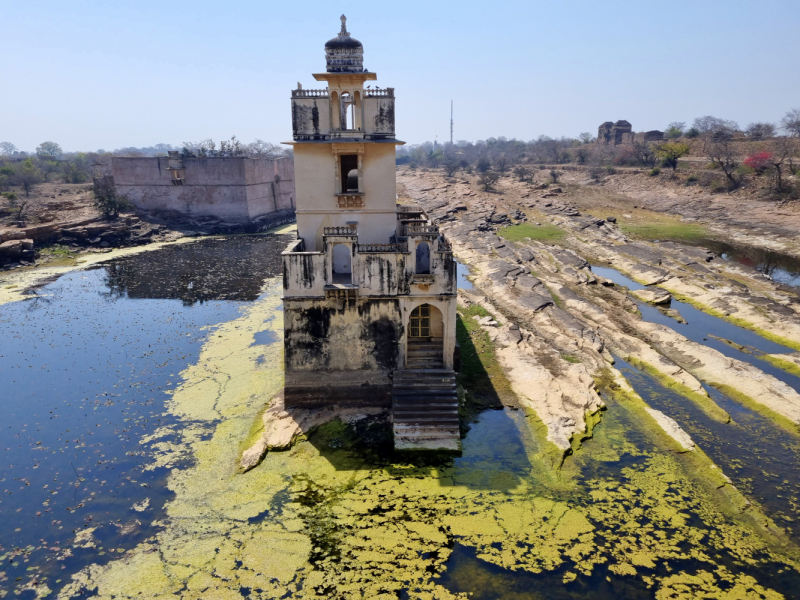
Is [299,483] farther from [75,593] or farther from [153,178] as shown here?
[153,178]

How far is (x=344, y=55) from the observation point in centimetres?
1706

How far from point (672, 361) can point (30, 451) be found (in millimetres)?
20888

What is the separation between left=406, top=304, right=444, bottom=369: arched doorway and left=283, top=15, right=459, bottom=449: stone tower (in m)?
0.03

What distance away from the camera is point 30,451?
46.3 feet

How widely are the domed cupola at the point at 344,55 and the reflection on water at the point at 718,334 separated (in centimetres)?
1676

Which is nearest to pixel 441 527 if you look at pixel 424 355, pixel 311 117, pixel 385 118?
pixel 424 355

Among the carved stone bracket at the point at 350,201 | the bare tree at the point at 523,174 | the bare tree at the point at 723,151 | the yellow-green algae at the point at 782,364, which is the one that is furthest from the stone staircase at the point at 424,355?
the bare tree at the point at 523,174

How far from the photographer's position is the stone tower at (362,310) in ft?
48.3

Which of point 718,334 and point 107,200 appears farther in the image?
point 107,200

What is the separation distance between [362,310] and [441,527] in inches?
251

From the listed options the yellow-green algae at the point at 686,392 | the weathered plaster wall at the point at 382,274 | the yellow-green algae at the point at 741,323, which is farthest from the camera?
the yellow-green algae at the point at 741,323

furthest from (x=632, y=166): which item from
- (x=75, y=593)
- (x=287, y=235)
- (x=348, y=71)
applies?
(x=75, y=593)

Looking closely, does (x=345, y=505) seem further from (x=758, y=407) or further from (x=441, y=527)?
(x=758, y=407)

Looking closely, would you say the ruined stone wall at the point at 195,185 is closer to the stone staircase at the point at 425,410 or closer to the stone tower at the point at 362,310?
the stone tower at the point at 362,310
